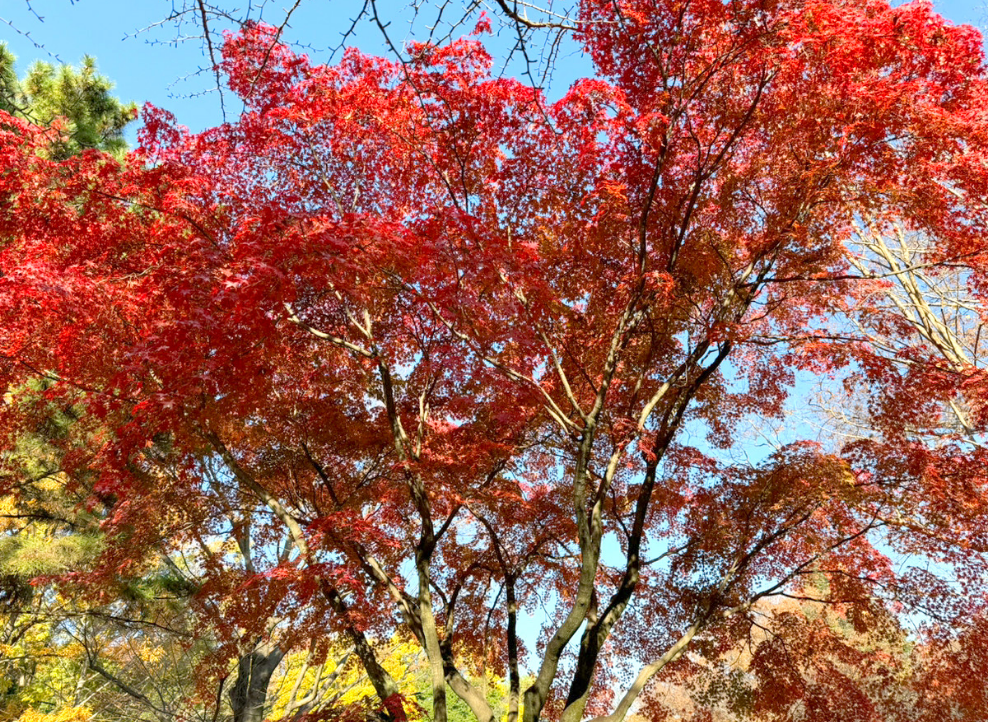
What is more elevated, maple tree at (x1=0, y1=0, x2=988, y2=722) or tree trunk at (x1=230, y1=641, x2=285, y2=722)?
maple tree at (x1=0, y1=0, x2=988, y2=722)

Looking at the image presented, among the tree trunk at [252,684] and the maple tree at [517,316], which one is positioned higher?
the maple tree at [517,316]

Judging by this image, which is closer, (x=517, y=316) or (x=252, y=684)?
(x=517, y=316)

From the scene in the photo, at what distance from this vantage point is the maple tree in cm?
563

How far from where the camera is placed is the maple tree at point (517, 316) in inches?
222

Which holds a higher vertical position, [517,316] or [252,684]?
[517,316]

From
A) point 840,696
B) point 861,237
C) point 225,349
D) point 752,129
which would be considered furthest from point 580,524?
point 861,237

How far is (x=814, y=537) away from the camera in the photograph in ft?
24.1

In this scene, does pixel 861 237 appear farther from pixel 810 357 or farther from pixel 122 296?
pixel 122 296

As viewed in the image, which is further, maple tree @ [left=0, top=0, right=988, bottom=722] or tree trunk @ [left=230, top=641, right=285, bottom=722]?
tree trunk @ [left=230, top=641, right=285, bottom=722]

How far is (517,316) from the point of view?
645 cm

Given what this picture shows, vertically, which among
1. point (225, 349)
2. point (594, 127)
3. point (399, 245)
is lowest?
point (225, 349)

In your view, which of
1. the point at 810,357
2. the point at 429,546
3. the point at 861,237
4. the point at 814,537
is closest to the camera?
the point at 429,546

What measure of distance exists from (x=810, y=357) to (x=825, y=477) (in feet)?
4.48

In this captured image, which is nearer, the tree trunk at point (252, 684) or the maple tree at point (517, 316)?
the maple tree at point (517, 316)
